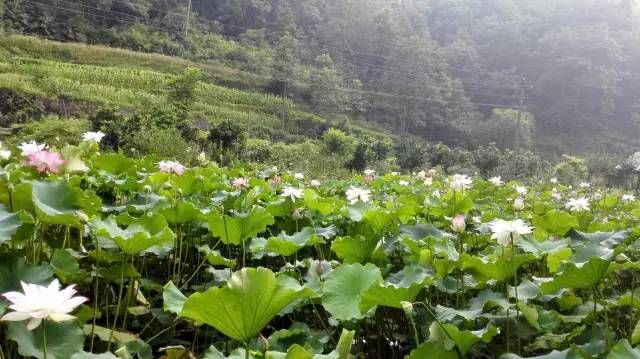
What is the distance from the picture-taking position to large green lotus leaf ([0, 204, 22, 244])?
87 centimetres

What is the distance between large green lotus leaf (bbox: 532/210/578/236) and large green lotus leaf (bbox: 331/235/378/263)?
0.66 m

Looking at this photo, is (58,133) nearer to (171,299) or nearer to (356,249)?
(356,249)

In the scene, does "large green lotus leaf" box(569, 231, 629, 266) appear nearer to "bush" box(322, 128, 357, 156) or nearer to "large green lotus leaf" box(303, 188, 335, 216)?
"large green lotus leaf" box(303, 188, 335, 216)

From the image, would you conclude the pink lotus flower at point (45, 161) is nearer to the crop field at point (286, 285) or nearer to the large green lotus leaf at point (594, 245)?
the crop field at point (286, 285)

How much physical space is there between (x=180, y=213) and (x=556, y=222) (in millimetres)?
1153

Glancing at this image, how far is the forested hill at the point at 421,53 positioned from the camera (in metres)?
30.8

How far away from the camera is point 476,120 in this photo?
38.2 m

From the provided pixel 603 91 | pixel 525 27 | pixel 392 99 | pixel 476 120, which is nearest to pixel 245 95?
pixel 392 99

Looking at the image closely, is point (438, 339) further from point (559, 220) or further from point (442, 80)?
point (442, 80)

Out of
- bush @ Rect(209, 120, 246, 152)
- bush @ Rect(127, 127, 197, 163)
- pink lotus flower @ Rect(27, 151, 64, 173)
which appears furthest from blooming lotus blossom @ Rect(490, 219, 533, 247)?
bush @ Rect(209, 120, 246, 152)

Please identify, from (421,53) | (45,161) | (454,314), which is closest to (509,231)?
(454,314)

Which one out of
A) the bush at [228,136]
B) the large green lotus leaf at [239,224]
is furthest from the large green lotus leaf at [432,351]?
the bush at [228,136]

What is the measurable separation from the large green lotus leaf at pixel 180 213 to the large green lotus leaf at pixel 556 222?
107 cm

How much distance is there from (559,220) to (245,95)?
2575cm
